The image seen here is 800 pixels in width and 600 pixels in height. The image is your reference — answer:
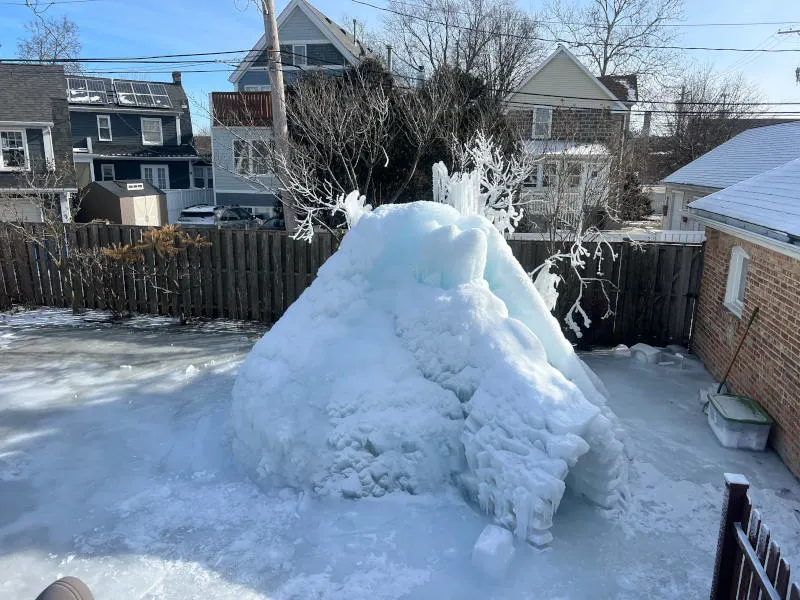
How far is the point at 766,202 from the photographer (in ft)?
21.7

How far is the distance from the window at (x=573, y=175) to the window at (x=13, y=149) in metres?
21.3

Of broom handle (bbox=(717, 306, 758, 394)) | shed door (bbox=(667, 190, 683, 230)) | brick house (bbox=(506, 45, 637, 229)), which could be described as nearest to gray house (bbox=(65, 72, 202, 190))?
brick house (bbox=(506, 45, 637, 229))

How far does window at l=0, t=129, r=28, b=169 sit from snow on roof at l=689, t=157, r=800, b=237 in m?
24.5

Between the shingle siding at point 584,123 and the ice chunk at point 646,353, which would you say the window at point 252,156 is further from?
the ice chunk at point 646,353

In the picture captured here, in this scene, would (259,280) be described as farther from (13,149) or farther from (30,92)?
(30,92)

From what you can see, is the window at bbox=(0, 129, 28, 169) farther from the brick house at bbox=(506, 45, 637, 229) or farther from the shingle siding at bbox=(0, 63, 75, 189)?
the brick house at bbox=(506, 45, 637, 229)

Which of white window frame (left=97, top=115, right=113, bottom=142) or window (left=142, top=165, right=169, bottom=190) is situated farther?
window (left=142, top=165, right=169, bottom=190)

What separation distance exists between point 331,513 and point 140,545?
4.70 ft

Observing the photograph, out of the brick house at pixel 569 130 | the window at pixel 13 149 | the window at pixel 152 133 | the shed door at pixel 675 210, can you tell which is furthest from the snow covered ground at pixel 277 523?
the window at pixel 152 133

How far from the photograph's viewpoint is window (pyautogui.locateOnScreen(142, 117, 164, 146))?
3278 centimetres

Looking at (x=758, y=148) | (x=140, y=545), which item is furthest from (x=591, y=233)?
(x=758, y=148)

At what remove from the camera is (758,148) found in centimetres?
1545

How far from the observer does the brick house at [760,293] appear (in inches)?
222

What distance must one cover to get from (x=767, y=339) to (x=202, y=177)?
3451 cm
